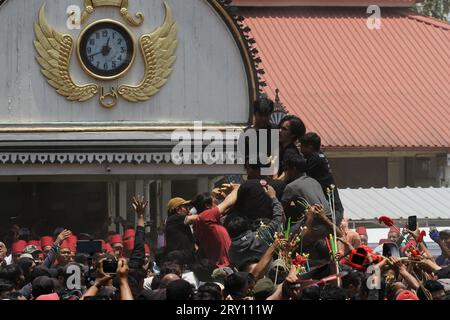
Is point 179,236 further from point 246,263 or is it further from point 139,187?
point 139,187

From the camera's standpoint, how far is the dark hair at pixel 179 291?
10.9 meters

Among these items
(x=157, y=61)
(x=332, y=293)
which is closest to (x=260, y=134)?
(x=332, y=293)

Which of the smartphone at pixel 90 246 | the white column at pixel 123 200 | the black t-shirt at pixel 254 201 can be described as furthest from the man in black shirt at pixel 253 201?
the white column at pixel 123 200

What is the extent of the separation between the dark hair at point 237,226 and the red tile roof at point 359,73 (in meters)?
17.3

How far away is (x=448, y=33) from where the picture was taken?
35.0m

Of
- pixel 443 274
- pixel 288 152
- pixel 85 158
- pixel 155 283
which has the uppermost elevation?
pixel 288 152

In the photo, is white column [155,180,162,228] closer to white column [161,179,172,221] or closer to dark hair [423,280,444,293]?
white column [161,179,172,221]

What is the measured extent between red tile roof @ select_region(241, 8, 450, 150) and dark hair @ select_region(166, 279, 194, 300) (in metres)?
20.0

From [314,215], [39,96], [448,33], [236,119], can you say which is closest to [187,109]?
[236,119]

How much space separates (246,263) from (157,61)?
10.4 metres

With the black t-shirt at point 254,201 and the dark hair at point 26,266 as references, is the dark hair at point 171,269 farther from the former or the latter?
the dark hair at point 26,266

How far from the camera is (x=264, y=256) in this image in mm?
12773

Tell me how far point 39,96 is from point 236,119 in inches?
114

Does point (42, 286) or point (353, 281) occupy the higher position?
point (353, 281)
